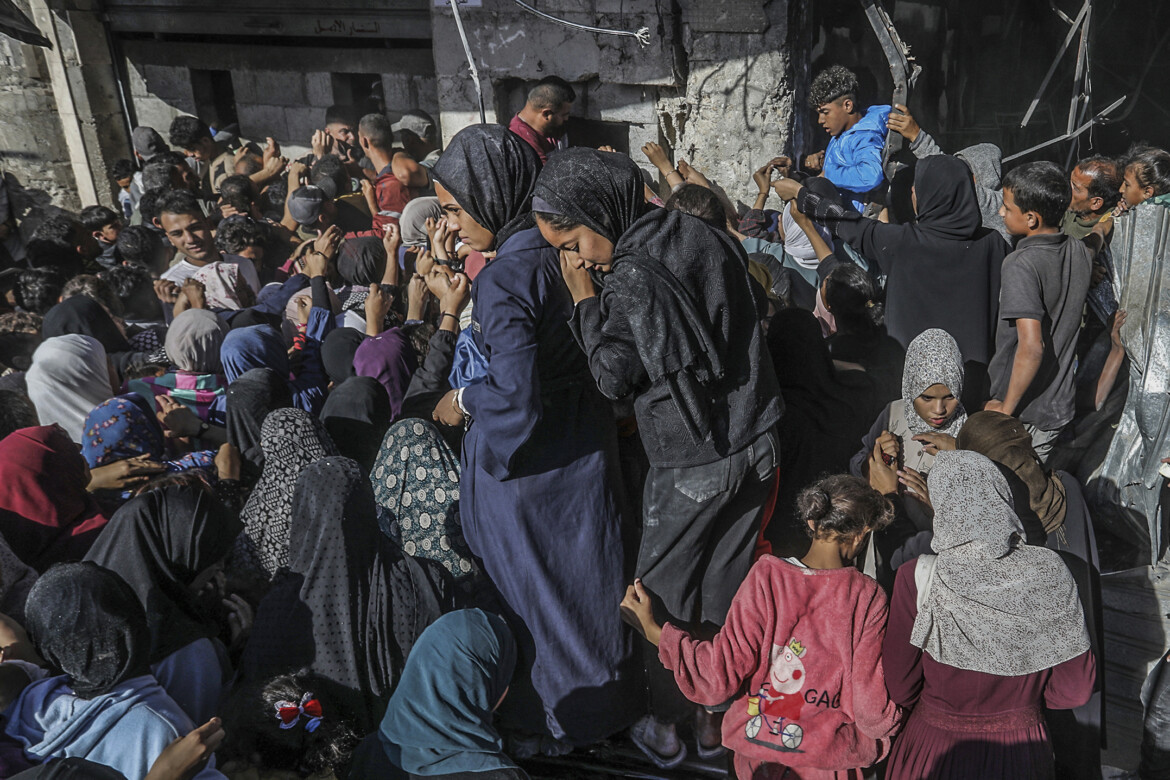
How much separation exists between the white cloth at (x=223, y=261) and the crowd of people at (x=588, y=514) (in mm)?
909

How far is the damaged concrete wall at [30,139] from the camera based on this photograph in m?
7.78

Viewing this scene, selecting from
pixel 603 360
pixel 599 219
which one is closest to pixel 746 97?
pixel 599 219

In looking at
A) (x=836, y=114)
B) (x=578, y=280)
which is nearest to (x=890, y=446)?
(x=578, y=280)

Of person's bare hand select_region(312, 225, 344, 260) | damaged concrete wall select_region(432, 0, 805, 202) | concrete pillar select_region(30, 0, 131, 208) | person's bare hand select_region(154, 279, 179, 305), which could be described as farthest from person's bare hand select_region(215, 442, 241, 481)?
concrete pillar select_region(30, 0, 131, 208)

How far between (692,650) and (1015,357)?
1.89 meters

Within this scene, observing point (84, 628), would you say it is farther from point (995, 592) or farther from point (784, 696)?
point (995, 592)

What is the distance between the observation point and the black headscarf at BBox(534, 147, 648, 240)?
7.61 feet

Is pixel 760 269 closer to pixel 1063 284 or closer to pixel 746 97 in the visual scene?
pixel 1063 284

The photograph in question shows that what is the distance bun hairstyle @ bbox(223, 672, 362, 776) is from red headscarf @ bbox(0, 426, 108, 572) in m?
1.12

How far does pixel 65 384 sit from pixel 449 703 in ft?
8.35

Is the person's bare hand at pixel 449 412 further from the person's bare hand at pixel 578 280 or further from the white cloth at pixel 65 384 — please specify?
the white cloth at pixel 65 384

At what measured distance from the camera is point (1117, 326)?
12.0ft

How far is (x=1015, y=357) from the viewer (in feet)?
10.6

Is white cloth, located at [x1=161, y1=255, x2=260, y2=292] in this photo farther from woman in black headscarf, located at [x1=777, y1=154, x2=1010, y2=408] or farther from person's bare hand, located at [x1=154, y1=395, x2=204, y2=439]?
woman in black headscarf, located at [x1=777, y1=154, x2=1010, y2=408]
